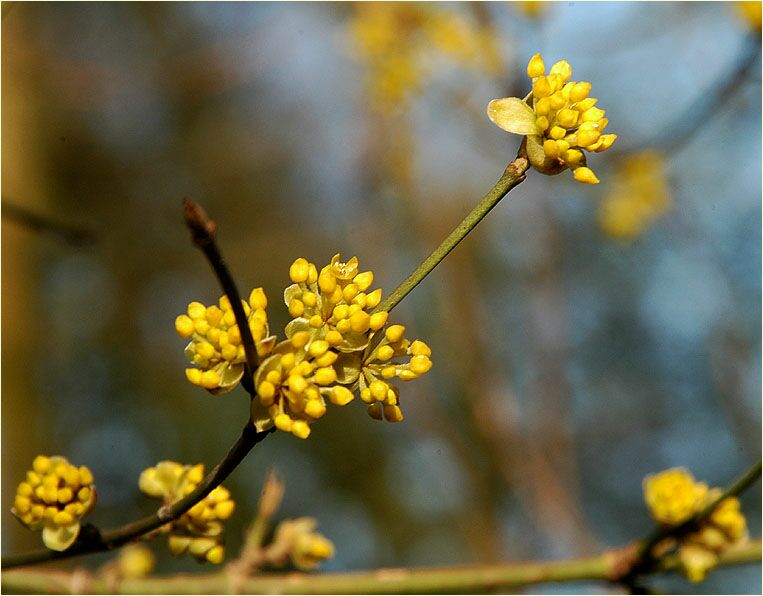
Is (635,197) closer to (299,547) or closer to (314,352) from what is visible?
(299,547)

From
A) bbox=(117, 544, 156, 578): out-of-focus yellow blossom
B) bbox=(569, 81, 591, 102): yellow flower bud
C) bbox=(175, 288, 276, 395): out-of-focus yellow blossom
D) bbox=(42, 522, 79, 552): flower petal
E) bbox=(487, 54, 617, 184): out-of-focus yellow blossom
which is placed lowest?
bbox=(117, 544, 156, 578): out-of-focus yellow blossom

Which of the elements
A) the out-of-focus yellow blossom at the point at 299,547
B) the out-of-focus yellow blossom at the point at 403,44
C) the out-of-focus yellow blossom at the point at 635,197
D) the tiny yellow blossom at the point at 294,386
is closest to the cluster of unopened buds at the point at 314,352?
the tiny yellow blossom at the point at 294,386

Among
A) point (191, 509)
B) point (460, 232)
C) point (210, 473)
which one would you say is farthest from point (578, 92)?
Result: point (191, 509)

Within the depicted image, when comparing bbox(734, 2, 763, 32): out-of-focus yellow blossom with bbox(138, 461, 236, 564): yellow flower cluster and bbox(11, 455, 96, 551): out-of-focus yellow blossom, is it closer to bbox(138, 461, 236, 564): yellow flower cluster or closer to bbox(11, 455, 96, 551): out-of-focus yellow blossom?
bbox(138, 461, 236, 564): yellow flower cluster

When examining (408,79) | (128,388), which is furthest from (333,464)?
(408,79)

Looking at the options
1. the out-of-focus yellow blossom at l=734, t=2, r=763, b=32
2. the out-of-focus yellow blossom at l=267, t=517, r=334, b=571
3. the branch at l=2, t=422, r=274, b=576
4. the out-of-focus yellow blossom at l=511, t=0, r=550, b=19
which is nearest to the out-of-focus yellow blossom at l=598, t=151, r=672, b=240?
the out-of-focus yellow blossom at l=511, t=0, r=550, b=19

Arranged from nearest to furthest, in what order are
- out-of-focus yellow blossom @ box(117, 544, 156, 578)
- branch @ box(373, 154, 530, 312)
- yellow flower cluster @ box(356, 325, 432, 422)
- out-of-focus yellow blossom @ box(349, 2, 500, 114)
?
1. branch @ box(373, 154, 530, 312)
2. yellow flower cluster @ box(356, 325, 432, 422)
3. out-of-focus yellow blossom @ box(117, 544, 156, 578)
4. out-of-focus yellow blossom @ box(349, 2, 500, 114)

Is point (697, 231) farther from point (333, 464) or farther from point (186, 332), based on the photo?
point (333, 464)
